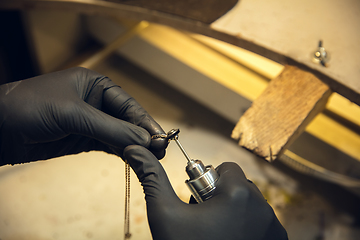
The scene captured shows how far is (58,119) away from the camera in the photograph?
63 centimetres

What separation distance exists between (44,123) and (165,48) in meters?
0.67

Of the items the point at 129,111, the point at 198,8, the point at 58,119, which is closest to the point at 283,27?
the point at 198,8

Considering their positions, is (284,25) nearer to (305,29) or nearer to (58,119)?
(305,29)

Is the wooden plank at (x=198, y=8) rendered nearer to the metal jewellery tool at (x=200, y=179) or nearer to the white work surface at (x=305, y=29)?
the white work surface at (x=305, y=29)

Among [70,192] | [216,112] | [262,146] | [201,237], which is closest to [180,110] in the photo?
[216,112]

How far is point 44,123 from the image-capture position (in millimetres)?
630

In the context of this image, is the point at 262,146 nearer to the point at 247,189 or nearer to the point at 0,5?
the point at 247,189

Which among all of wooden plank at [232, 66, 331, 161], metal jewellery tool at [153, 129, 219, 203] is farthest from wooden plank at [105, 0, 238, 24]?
metal jewellery tool at [153, 129, 219, 203]

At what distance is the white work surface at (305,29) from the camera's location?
0.72 metres

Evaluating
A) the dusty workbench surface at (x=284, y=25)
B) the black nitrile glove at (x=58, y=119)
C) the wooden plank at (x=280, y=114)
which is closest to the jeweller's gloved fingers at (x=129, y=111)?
the black nitrile glove at (x=58, y=119)

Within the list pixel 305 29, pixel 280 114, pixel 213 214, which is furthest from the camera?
pixel 305 29

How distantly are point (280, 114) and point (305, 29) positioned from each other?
0.28 meters

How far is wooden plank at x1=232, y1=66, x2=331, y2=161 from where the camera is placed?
0.64m

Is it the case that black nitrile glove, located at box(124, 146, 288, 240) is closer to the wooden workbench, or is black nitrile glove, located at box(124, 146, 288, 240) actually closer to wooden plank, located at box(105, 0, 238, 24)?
the wooden workbench
